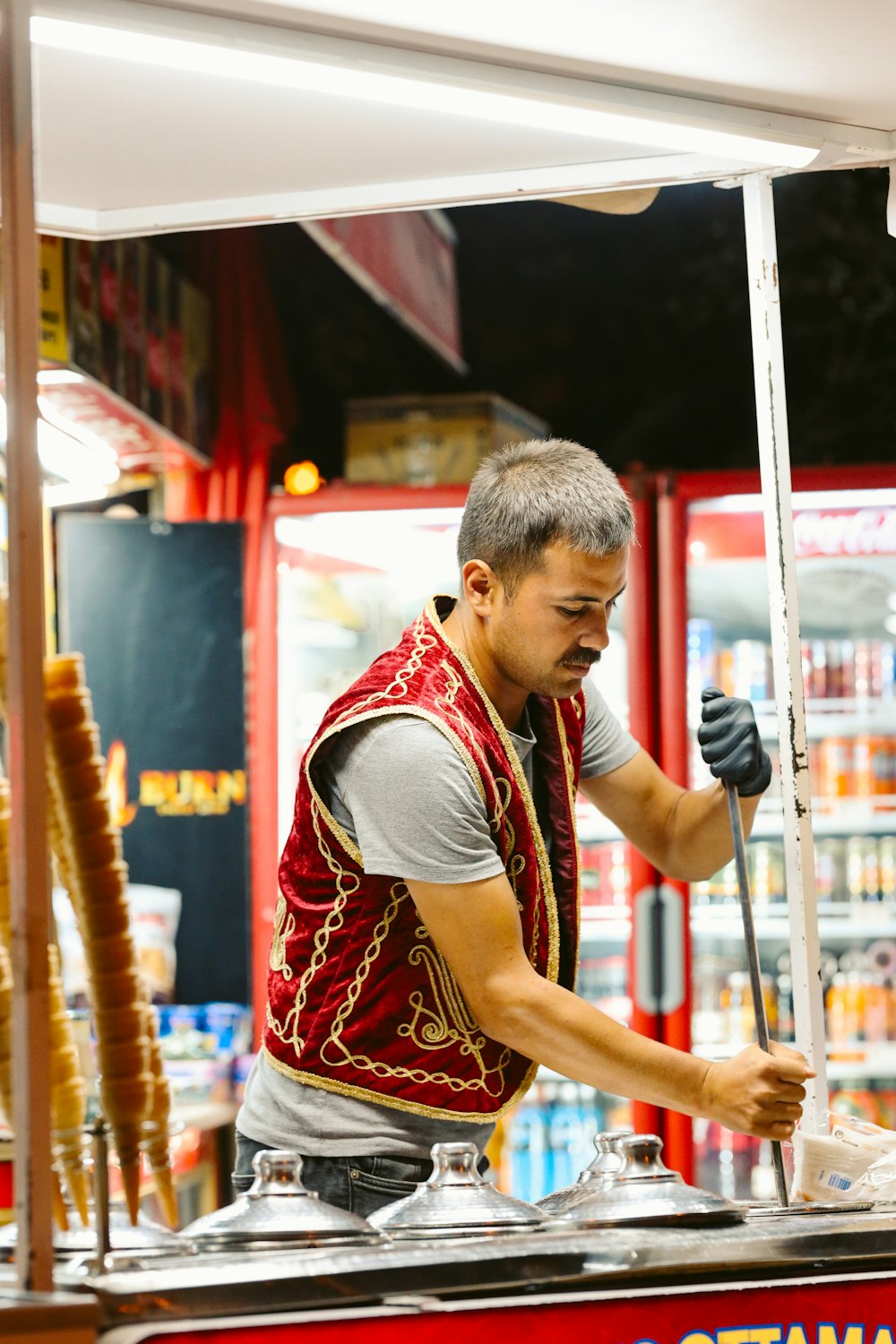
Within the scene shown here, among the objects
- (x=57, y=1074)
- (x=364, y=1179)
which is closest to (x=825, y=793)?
(x=364, y=1179)

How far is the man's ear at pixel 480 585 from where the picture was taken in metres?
2.05

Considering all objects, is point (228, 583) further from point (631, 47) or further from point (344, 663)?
point (631, 47)

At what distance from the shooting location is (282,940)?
2.05 metres

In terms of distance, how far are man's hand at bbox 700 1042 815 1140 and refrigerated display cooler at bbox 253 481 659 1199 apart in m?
2.80

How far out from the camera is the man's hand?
1745 mm

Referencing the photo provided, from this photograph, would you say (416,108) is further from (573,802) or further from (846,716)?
(846,716)

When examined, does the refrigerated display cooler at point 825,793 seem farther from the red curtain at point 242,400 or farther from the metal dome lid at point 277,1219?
the metal dome lid at point 277,1219

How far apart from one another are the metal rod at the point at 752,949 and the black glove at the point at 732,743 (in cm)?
3

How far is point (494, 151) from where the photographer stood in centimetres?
221

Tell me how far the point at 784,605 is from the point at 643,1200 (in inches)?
42.7

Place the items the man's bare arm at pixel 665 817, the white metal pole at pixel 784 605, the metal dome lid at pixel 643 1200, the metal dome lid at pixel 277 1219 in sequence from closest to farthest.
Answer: the metal dome lid at pixel 277 1219, the metal dome lid at pixel 643 1200, the white metal pole at pixel 784 605, the man's bare arm at pixel 665 817

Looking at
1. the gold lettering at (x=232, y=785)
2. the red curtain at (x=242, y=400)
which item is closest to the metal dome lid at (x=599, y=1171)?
the gold lettering at (x=232, y=785)

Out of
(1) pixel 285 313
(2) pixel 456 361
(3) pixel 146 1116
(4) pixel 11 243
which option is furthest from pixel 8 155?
(1) pixel 285 313

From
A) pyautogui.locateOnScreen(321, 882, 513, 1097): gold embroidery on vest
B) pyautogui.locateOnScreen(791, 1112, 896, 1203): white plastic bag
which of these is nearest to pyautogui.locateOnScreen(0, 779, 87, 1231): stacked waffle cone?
pyautogui.locateOnScreen(321, 882, 513, 1097): gold embroidery on vest
